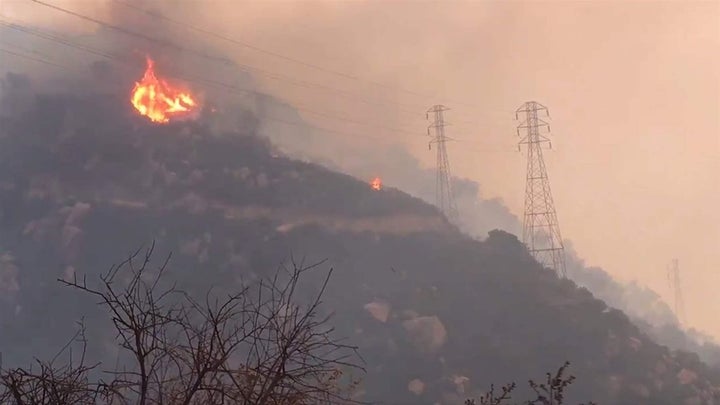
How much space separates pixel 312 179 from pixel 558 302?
1707 centimetres

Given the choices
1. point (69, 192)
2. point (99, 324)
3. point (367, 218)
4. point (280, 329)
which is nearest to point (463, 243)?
point (367, 218)

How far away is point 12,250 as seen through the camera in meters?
36.6

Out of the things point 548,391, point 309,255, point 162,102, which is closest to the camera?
point 548,391

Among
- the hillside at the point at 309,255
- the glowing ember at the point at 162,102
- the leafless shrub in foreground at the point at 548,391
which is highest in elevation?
the glowing ember at the point at 162,102

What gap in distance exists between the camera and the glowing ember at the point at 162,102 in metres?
45.6

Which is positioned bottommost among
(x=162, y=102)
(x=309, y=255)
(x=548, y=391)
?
(x=548, y=391)

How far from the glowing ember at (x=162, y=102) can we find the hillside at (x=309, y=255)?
3.21ft

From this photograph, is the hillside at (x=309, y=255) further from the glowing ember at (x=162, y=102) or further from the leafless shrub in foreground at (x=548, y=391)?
the leafless shrub in foreground at (x=548, y=391)

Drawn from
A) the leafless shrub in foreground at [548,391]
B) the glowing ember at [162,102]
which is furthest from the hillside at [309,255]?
the leafless shrub in foreground at [548,391]

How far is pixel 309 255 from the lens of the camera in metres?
35.1

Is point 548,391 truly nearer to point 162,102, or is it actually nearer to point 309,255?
point 309,255

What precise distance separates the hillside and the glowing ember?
978mm

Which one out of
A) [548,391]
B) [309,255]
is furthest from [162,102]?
[548,391]

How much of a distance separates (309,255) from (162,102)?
18555 millimetres
